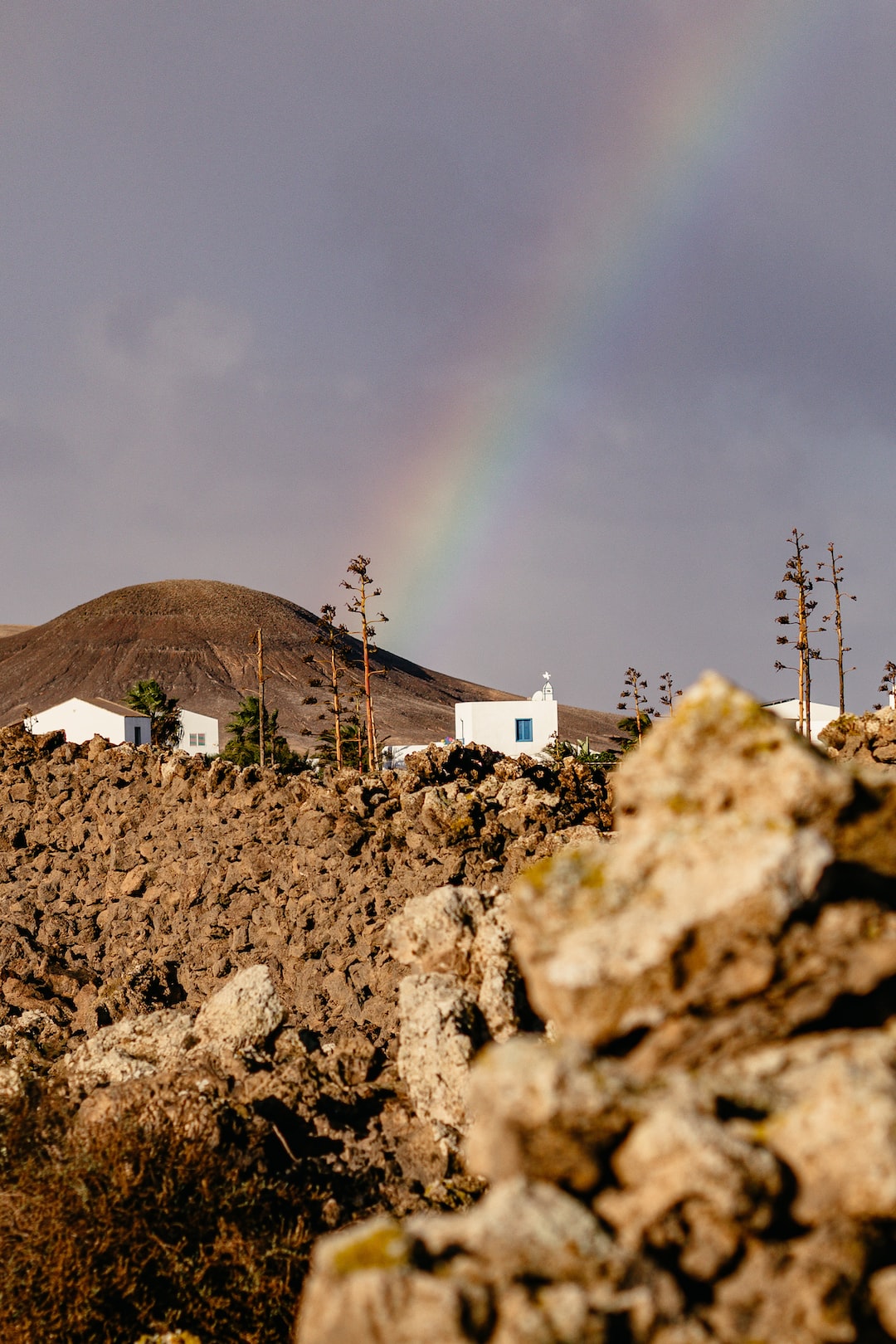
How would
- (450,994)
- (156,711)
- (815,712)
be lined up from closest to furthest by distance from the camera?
(450,994)
(815,712)
(156,711)

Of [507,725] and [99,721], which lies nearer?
[507,725]

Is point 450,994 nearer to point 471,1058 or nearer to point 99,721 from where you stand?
point 471,1058

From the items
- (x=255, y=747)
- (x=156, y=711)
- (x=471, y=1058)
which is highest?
(x=156, y=711)

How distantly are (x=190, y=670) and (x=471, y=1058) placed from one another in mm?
168287

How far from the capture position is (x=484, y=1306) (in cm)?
281

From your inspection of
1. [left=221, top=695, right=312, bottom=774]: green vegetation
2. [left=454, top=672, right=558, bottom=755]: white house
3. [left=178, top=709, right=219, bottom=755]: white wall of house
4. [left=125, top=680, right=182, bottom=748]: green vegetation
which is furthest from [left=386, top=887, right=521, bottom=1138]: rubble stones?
[left=178, top=709, right=219, bottom=755]: white wall of house

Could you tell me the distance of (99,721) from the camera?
2041 inches

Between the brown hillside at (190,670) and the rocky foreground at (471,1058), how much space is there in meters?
121

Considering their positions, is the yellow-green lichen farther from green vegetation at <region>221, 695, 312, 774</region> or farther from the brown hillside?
the brown hillside

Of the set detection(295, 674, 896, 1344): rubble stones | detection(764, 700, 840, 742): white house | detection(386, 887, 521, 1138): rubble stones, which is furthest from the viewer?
detection(764, 700, 840, 742): white house

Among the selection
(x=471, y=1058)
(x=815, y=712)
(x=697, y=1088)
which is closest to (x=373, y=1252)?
(x=697, y=1088)

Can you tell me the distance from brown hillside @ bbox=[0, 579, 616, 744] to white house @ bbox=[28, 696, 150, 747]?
A: 262 ft

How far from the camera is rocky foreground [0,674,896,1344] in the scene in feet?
9.76

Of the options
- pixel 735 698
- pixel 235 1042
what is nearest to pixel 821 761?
pixel 735 698
